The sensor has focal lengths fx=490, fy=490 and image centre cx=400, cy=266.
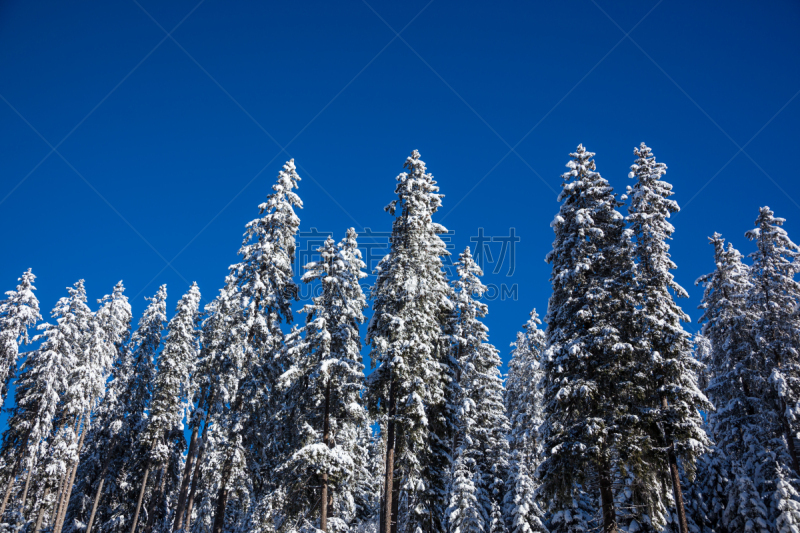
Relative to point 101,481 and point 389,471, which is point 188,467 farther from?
point 389,471

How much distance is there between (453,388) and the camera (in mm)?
25344

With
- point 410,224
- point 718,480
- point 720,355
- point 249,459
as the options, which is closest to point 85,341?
point 249,459

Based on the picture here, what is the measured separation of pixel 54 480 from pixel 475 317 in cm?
3000

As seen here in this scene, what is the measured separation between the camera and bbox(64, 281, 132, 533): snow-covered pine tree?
120 ft

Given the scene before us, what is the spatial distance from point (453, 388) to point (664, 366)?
10505 millimetres

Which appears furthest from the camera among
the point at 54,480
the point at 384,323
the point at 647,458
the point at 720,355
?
the point at 54,480

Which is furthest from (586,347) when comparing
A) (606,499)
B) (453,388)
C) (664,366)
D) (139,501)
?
(139,501)

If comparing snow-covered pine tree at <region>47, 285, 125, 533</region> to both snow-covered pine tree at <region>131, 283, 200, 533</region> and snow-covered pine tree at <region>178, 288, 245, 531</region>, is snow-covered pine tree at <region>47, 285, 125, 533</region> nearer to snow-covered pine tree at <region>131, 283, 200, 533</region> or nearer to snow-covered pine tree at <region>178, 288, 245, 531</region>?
snow-covered pine tree at <region>131, 283, 200, 533</region>

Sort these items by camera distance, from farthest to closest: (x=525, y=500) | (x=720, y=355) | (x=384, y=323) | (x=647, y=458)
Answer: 1. (x=720, y=355)
2. (x=525, y=500)
3. (x=384, y=323)
4. (x=647, y=458)

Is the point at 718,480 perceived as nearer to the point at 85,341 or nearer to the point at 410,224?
the point at 410,224

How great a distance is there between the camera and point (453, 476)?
26094mm

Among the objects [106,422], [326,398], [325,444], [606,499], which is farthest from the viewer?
[106,422]

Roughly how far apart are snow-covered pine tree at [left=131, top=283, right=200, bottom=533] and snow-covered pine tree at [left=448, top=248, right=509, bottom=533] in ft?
60.7

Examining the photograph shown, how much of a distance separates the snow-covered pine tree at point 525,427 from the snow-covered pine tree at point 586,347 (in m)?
6.88
